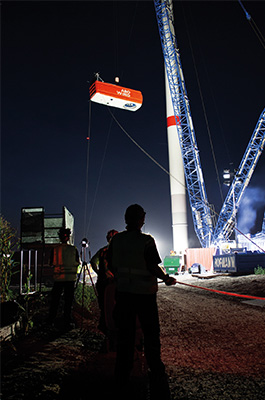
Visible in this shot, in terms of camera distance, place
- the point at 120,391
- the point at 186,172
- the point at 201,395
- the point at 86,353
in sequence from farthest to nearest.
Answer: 1. the point at 186,172
2. the point at 86,353
3. the point at 201,395
4. the point at 120,391

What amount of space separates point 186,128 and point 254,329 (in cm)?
3921

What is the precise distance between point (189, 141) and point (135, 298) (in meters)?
42.2

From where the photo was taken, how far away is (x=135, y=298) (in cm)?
305

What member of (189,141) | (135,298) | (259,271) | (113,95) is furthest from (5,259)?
(189,141)

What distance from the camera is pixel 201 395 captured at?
3088 mm

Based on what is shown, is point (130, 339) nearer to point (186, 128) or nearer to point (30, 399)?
point (30, 399)

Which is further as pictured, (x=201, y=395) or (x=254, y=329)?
(x=254, y=329)

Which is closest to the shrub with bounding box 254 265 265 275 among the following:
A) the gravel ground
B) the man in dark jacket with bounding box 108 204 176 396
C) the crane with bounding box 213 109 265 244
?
the gravel ground

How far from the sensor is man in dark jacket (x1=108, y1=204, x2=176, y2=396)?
2.96 meters

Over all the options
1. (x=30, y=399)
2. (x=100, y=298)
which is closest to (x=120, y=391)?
(x=30, y=399)

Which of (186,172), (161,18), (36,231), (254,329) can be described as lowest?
(254,329)

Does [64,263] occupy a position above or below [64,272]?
above

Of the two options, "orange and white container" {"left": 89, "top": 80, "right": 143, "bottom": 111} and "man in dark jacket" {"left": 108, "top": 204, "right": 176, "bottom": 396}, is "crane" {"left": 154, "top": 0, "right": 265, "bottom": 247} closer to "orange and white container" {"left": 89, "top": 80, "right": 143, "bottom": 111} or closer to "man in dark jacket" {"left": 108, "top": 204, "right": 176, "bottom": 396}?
"orange and white container" {"left": 89, "top": 80, "right": 143, "bottom": 111}

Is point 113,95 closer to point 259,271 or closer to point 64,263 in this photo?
point 259,271
